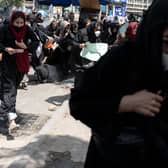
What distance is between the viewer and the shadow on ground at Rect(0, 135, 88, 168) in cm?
471

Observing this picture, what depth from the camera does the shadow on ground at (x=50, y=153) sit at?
185 inches

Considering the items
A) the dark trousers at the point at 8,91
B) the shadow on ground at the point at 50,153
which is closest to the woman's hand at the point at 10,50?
the dark trousers at the point at 8,91

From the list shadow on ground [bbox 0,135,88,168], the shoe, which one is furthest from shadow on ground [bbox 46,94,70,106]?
shadow on ground [bbox 0,135,88,168]

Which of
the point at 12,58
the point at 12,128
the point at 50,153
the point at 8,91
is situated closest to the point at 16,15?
the point at 12,58

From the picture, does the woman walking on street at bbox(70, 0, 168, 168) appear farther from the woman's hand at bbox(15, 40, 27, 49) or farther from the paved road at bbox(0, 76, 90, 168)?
the woman's hand at bbox(15, 40, 27, 49)

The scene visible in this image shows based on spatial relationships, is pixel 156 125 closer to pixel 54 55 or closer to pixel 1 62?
pixel 1 62

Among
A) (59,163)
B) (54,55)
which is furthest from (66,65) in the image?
(59,163)

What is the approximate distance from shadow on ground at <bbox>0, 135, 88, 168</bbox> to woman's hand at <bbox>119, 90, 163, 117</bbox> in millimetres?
2828

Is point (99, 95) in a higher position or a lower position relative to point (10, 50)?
higher

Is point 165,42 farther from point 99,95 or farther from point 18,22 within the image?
point 18,22

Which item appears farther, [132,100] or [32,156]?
[32,156]

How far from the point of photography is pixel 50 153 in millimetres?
5062

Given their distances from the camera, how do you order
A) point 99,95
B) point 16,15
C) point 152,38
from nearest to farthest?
point 152,38
point 99,95
point 16,15

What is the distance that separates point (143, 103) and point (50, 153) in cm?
334
